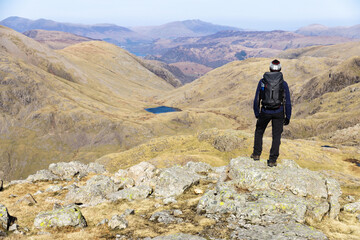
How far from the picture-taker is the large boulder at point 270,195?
50.7 feet

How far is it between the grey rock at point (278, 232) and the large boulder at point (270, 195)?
2.54ft

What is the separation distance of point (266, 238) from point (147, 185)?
13.8 meters

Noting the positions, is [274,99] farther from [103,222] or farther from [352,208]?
[103,222]

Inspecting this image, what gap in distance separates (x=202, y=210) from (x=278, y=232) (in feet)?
17.3

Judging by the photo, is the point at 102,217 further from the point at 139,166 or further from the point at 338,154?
the point at 338,154

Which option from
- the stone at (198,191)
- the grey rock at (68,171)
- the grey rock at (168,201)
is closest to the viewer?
the grey rock at (168,201)

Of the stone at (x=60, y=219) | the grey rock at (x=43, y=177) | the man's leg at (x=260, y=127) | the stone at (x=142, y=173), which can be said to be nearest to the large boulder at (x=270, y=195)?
the man's leg at (x=260, y=127)

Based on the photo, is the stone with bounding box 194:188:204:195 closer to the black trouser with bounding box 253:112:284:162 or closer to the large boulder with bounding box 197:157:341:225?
the large boulder with bounding box 197:157:341:225

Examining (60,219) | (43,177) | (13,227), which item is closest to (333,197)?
(60,219)

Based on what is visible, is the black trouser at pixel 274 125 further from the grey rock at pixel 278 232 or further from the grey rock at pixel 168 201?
the grey rock at pixel 168 201

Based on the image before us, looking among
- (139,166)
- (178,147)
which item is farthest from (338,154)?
(139,166)

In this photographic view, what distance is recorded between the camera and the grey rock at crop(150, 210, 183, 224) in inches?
635

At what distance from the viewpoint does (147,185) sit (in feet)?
79.5

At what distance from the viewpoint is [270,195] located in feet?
56.0
